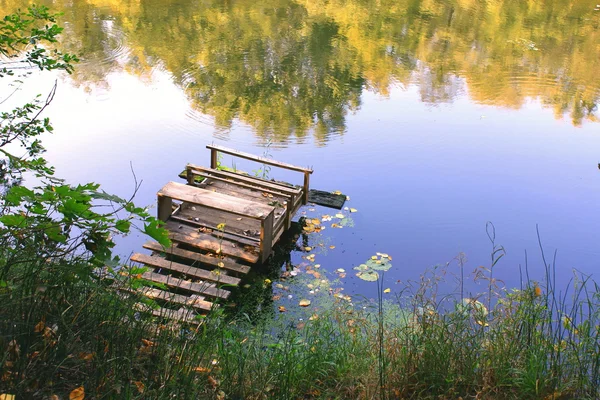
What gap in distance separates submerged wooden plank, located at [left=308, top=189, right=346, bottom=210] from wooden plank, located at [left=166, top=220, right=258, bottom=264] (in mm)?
1755

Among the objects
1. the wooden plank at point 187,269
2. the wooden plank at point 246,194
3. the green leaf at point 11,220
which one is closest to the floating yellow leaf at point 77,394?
the green leaf at point 11,220

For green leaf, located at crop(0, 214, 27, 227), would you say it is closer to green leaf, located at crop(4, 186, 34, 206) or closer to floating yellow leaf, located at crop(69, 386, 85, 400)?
green leaf, located at crop(4, 186, 34, 206)

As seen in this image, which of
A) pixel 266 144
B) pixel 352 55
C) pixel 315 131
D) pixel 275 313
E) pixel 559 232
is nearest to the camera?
pixel 275 313

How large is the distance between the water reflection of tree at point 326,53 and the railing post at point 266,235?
12.5 ft

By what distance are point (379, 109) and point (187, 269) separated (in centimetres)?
674

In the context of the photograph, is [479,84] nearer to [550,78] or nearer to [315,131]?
[550,78]

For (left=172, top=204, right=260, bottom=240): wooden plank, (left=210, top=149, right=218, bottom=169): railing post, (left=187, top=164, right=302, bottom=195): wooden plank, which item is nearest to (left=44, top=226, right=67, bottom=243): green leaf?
(left=172, top=204, right=260, bottom=240): wooden plank

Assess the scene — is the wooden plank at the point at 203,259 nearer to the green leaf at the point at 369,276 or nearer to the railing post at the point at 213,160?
the green leaf at the point at 369,276

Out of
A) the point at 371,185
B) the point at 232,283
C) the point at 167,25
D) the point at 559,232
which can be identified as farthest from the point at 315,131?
the point at 167,25

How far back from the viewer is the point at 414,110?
39.6 ft

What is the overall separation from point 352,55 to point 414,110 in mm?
3159

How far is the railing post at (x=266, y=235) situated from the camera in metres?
6.57

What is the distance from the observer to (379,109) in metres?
11.9

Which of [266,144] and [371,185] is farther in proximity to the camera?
[266,144]
